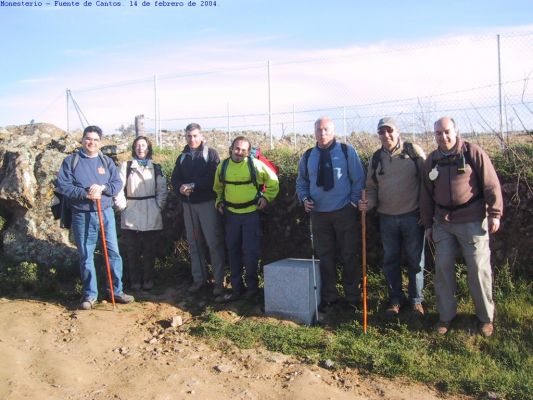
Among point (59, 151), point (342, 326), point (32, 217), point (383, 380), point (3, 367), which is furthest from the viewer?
point (59, 151)

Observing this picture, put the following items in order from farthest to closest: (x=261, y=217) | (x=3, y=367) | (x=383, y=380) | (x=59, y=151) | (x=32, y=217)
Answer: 1. (x=59, y=151)
2. (x=32, y=217)
3. (x=261, y=217)
4. (x=3, y=367)
5. (x=383, y=380)

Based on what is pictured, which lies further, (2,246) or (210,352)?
(2,246)

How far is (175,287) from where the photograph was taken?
6898 mm

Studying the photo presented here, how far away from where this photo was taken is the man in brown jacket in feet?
15.6

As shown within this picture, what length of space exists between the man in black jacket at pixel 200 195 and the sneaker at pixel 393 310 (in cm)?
202

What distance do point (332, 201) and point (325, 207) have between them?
100mm

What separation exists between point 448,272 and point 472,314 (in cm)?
56

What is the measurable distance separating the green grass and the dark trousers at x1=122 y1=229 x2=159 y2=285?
1.33 metres

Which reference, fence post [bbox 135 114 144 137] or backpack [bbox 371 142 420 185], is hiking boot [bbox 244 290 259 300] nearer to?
backpack [bbox 371 142 420 185]

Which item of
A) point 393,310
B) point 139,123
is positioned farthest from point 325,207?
point 139,123

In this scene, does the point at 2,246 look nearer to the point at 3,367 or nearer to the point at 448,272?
the point at 3,367

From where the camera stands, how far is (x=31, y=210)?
752 centimetres

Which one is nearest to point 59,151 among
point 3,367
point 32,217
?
point 32,217

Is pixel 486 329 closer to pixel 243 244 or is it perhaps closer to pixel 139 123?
pixel 243 244
